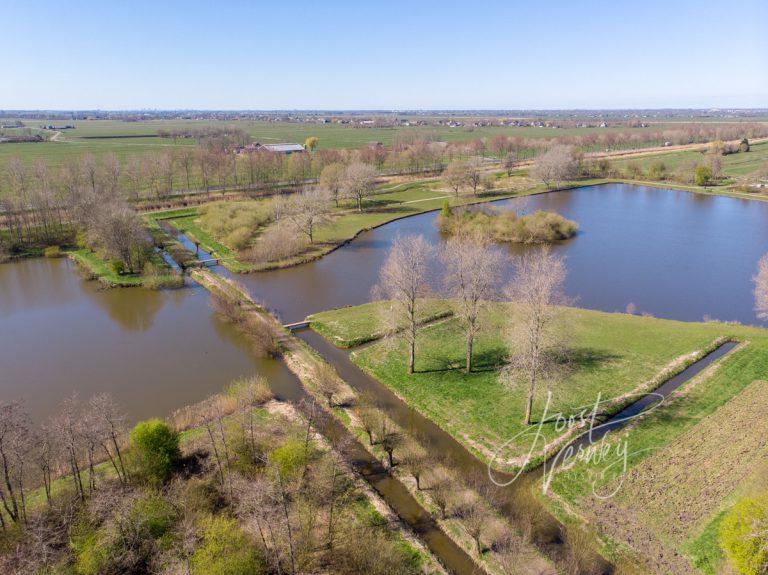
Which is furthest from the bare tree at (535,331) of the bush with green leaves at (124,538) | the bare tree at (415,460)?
the bush with green leaves at (124,538)

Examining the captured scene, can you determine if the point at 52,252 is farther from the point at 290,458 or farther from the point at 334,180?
the point at 290,458

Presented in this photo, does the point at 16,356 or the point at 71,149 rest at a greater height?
the point at 71,149

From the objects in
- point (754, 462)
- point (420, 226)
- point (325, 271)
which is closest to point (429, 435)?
point (754, 462)

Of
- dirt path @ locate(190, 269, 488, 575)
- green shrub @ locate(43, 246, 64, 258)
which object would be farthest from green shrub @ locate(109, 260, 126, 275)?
dirt path @ locate(190, 269, 488, 575)

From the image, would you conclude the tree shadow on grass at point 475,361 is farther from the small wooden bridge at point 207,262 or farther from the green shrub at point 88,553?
the small wooden bridge at point 207,262

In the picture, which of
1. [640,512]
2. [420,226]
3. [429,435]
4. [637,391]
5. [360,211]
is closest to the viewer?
[640,512]

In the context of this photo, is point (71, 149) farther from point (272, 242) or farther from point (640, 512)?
point (640, 512)

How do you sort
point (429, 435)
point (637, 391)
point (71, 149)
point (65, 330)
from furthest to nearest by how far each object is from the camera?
point (71, 149) → point (65, 330) → point (637, 391) → point (429, 435)

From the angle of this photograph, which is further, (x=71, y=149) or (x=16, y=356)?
(x=71, y=149)
